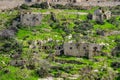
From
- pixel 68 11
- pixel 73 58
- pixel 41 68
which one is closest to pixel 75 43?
pixel 73 58

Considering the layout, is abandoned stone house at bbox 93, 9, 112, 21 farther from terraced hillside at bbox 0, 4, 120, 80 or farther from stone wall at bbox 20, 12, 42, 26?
stone wall at bbox 20, 12, 42, 26

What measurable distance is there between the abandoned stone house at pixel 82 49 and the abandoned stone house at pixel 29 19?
1715 cm

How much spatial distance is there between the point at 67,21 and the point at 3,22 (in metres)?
12.3

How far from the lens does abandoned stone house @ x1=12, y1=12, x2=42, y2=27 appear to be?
373ft

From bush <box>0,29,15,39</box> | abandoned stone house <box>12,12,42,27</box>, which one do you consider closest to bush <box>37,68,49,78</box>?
bush <box>0,29,15,39</box>

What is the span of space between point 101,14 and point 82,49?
23.1 m

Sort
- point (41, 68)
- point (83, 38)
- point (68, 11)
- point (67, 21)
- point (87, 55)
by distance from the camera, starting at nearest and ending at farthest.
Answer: point (41, 68), point (87, 55), point (83, 38), point (67, 21), point (68, 11)

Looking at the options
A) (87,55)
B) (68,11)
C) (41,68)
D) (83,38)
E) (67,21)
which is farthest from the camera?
(68,11)

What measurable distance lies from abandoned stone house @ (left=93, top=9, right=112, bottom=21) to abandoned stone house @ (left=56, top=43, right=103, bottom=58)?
2099 centimetres

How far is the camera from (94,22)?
4604 inches

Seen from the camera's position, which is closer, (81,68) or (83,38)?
(81,68)

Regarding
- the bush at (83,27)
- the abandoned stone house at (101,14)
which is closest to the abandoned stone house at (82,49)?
the bush at (83,27)

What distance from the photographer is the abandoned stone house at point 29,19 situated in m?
114

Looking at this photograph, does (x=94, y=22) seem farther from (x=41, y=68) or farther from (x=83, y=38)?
(x=41, y=68)
